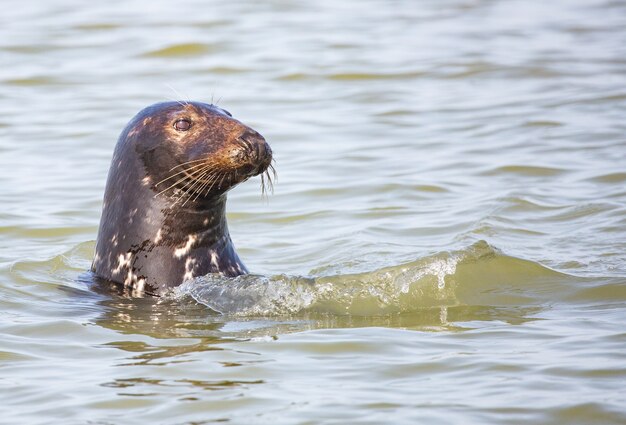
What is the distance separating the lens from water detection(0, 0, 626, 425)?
5.57 metres

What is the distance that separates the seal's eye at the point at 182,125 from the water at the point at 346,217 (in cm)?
89

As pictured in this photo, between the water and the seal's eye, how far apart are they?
889 mm

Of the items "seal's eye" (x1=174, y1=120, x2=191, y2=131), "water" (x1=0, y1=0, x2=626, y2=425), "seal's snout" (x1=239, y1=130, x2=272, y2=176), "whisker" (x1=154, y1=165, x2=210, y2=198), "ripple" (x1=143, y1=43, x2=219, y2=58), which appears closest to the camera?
"water" (x1=0, y1=0, x2=626, y2=425)

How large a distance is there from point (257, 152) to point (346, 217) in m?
3.29

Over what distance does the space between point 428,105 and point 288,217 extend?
416 cm

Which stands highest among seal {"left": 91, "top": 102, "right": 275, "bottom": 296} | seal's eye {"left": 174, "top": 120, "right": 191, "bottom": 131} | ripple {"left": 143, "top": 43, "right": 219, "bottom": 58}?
ripple {"left": 143, "top": 43, "right": 219, "bottom": 58}

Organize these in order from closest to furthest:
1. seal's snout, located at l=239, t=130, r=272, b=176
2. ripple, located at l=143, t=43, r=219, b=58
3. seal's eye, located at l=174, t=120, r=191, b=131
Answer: seal's snout, located at l=239, t=130, r=272, b=176 < seal's eye, located at l=174, t=120, r=191, b=131 < ripple, located at l=143, t=43, r=219, b=58

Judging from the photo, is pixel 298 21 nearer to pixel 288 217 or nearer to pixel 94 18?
pixel 94 18

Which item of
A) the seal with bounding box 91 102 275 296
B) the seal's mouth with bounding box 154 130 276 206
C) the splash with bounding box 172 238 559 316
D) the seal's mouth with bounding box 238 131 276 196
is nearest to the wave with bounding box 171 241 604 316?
the splash with bounding box 172 238 559 316

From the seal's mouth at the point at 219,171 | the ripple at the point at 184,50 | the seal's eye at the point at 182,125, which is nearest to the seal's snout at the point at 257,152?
the seal's mouth at the point at 219,171

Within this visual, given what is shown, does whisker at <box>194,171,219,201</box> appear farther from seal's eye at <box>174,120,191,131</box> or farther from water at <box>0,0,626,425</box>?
water at <box>0,0,626,425</box>

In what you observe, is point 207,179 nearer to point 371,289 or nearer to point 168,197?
point 168,197

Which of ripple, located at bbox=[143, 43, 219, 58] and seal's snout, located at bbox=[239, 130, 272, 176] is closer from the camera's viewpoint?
seal's snout, located at bbox=[239, 130, 272, 176]

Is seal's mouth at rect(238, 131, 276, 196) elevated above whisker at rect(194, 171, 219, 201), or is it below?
above
